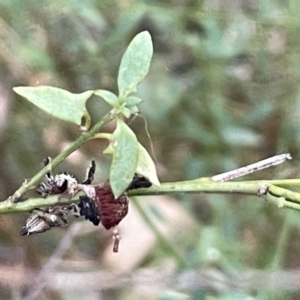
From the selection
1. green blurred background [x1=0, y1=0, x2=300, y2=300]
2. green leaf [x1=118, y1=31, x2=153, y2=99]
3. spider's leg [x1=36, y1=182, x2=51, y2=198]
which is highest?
green blurred background [x1=0, y1=0, x2=300, y2=300]

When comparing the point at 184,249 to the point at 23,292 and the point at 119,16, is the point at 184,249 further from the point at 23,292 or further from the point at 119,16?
the point at 119,16

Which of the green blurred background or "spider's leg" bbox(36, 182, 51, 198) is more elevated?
the green blurred background

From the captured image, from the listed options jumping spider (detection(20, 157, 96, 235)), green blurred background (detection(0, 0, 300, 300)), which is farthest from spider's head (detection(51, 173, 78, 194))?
green blurred background (detection(0, 0, 300, 300))

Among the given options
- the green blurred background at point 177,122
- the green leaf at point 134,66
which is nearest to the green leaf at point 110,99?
the green leaf at point 134,66

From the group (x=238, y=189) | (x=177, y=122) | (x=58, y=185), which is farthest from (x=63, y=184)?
(x=177, y=122)

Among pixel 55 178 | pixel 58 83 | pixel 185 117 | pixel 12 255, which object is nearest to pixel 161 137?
pixel 185 117

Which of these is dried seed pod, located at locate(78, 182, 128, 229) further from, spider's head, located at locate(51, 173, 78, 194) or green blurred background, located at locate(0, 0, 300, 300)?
green blurred background, located at locate(0, 0, 300, 300)

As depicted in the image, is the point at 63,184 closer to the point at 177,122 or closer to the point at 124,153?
the point at 124,153
